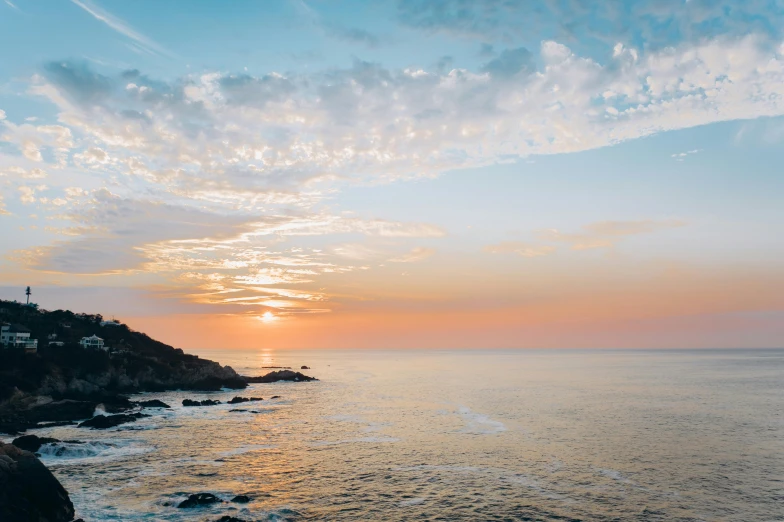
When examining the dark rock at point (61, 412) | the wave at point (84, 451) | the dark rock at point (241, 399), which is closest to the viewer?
the wave at point (84, 451)

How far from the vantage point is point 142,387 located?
5143 inches

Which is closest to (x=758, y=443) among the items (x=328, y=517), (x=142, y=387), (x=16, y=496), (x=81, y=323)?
(x=328, y=517)

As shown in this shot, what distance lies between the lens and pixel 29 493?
34.2 meters

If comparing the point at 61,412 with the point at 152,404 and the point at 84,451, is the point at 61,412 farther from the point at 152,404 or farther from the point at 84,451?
the point at 84,451

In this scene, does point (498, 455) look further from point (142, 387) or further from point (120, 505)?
point (142, 387)

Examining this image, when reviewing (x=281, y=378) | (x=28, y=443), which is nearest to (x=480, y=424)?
(x=28, y=443)

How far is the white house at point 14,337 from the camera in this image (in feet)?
363

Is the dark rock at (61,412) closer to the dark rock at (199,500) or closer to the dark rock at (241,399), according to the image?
the dark rock at (241,399)

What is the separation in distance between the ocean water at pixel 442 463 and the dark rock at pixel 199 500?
1.07 m

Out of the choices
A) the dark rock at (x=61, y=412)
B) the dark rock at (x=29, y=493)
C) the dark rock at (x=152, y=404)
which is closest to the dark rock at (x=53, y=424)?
the dark rock at (x=61, y=412)

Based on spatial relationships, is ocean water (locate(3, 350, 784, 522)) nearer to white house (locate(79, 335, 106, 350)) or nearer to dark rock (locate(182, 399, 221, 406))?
dark rock (locate(182, 399, 221, 406))

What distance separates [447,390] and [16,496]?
11049 centimetres

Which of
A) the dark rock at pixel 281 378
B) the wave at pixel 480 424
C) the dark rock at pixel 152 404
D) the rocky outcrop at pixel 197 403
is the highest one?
the dark rock at pixel 152 404

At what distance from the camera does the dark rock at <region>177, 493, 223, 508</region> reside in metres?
38.3
